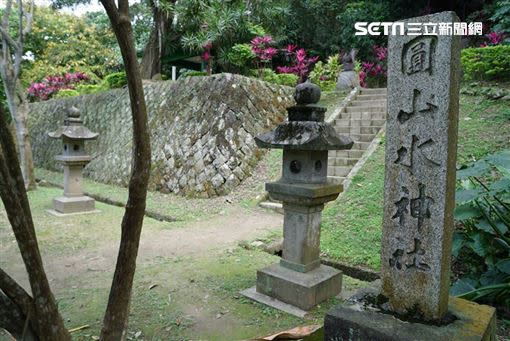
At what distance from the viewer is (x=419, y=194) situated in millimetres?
2230

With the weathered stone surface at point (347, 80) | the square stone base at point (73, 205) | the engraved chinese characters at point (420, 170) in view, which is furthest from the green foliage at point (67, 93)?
the engraved chinese characters at point (420, 170)

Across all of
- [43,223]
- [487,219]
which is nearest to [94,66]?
[43,223]

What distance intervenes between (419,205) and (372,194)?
12.9 feet

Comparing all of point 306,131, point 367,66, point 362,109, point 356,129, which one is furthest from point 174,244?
point 367,66

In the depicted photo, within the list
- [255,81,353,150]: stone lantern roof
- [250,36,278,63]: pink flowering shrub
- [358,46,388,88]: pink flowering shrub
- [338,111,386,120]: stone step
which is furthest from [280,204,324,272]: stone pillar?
[358,46,388,88]: pink flowering shrub

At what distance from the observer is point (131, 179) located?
207 cm

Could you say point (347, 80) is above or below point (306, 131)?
above

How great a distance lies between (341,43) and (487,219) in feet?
43.3

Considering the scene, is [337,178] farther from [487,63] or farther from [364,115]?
[487,63]

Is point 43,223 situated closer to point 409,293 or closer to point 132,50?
point 132,50

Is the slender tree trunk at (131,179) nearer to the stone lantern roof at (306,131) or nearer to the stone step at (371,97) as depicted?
the stone lantern roof at (306,131)

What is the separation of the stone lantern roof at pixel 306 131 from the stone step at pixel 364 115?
18.7 ft

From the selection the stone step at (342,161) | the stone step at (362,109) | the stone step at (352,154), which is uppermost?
the stone step at (362,109)

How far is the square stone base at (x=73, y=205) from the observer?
24.0 ft
